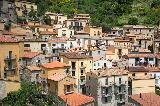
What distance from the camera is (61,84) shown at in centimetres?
3969

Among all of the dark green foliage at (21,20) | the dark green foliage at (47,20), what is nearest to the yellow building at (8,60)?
the dark green foliage at (21,20)

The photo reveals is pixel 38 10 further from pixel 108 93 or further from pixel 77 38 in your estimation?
pixel 108 93

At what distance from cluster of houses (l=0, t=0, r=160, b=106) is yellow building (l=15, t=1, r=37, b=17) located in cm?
273

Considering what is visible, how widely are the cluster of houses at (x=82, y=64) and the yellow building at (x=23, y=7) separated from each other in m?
2.73

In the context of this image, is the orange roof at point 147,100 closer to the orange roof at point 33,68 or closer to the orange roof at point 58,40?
the orange roof at point 33,68

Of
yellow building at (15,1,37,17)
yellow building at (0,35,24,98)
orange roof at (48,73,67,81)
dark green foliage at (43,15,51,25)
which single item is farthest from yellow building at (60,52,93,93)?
yellow building at (15,1,37,17)

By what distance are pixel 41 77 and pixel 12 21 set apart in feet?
70.1

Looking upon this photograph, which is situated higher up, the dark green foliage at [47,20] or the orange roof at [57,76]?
the dark green foliage at [47,20]

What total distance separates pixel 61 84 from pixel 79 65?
566 centimetres

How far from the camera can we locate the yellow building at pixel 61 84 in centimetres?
3959

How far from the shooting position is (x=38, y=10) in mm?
69625

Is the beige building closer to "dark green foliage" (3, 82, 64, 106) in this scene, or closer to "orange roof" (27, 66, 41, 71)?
"orange roof" (27, 66, 41, 71)

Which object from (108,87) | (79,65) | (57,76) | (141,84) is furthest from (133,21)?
(57,76)

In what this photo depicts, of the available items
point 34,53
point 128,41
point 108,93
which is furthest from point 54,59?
point 128,41
